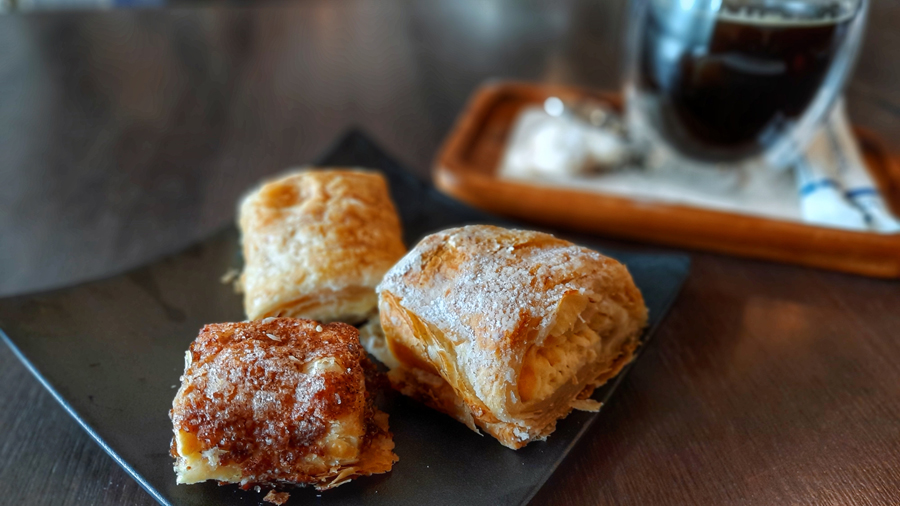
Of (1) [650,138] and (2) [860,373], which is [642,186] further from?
(2) [860,373]

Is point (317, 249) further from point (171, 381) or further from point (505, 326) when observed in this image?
point (505, 326)

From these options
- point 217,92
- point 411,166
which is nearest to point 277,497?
point 411,166

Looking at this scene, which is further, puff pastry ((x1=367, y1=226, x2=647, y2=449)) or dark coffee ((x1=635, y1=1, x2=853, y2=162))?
dark coffee ((x1=635, y1=1, x2=853, y2=162))

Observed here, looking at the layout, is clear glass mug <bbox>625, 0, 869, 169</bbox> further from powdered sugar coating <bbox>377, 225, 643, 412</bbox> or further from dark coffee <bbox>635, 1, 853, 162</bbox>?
powdered sugar coating <bbox>377, 225, 643, 412</bbox>

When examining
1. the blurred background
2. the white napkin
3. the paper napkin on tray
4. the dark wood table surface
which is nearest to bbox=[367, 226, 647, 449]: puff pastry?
the dark wood table surface

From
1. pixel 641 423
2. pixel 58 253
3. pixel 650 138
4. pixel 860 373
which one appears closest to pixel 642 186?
pixel 650 138
